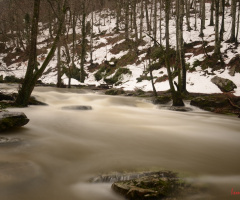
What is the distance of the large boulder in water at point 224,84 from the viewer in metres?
12.9

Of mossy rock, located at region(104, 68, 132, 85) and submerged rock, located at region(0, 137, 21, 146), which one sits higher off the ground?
mossy rock, located at region(104, 68, 132, 85)

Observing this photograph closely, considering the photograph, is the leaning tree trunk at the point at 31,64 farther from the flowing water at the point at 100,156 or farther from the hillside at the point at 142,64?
the flowing water at the point at 100,156

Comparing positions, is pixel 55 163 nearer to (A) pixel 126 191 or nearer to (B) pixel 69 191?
(B) pixel 69 191

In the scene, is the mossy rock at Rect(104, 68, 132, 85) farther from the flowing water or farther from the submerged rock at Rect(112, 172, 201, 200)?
the submerged rock at Rect(112, 172, 201, 200)

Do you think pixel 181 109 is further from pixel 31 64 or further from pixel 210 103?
pixel 31 64

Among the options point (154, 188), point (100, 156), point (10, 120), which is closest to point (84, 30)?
point (10, 120)

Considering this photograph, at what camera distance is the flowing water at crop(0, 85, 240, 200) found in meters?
2.59

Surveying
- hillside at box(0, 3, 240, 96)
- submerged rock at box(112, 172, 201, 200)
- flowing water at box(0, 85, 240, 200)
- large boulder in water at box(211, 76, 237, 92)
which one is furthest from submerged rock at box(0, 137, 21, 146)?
large boulder in water at box(211, 76, 237, 92)

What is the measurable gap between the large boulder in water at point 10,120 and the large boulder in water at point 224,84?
12.2 m

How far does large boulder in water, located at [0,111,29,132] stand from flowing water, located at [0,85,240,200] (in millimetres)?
146

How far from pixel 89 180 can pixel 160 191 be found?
101 cm

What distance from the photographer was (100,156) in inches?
145

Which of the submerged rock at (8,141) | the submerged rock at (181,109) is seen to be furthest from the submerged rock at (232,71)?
the submerged rock at (8,141)

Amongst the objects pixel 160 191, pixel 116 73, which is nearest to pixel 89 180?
pixel 160 191
